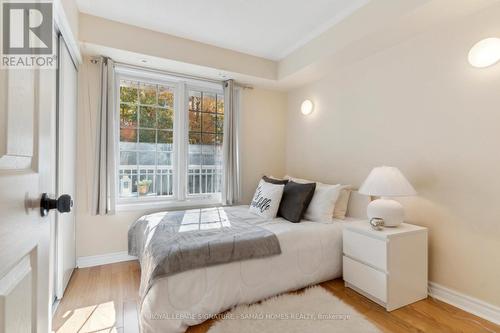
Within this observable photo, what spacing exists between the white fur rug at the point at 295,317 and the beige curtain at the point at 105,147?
1833 millimetres

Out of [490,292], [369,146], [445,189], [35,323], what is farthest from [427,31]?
[35,323]

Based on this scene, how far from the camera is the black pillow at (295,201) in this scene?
261cm

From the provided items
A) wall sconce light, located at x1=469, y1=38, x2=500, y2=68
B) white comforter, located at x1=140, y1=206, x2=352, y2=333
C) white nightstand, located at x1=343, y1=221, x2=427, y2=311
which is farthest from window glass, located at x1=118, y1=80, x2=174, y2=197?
wall sconce light, located at x1=469, y1=38, x2=500, y2=68

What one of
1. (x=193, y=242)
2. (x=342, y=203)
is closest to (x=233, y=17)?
(x=193, y=242)

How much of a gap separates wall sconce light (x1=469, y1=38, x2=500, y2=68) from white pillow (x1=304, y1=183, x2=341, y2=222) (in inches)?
59.7

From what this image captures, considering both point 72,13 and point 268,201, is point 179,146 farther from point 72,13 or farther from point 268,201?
point 72,13

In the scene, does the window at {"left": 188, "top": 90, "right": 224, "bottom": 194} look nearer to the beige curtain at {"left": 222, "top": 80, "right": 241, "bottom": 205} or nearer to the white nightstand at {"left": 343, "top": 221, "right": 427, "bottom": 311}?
the beige curtain at {"left": 222, "top": 80, "right": 241, "bottom": 205}

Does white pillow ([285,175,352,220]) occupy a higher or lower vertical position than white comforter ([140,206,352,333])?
higher

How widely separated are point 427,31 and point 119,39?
9.65ft

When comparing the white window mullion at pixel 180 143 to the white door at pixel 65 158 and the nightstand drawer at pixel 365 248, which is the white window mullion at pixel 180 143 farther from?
the nightstand drawer at pixel 365 248

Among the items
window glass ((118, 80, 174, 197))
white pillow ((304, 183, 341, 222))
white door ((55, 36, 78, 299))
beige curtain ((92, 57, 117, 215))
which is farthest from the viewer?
window glass ((118, 80, 174, 197))

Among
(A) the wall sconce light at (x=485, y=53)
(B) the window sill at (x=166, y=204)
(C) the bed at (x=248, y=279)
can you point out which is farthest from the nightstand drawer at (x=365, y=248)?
(B) the window sill at (x=166, y=204)

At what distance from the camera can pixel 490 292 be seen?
1.82 m

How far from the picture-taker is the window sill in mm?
2973
